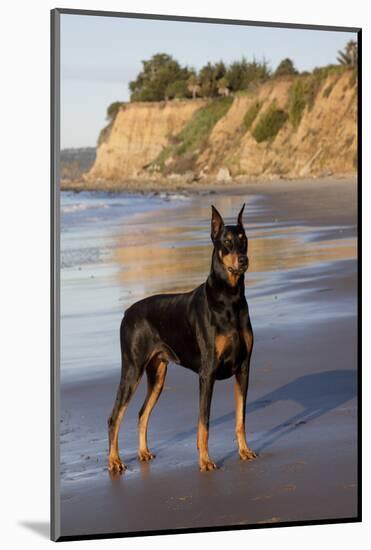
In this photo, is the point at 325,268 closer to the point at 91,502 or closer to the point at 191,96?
the point at 191,96

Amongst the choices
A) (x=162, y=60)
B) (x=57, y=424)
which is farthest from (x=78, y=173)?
(x=57, y=424)

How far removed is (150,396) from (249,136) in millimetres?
1807

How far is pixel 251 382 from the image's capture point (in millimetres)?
8680

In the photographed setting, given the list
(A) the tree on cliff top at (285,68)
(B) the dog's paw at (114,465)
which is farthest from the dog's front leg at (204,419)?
(A) the tree on cliff top at (285,68)

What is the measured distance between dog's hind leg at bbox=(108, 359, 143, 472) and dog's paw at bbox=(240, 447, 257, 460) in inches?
25.7

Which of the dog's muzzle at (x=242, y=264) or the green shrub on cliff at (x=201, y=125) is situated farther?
the green shrub on cliff at (x=201, y=125)

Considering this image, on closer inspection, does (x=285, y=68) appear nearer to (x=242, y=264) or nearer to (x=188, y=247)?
(x=188, y=247)

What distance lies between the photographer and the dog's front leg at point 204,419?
7766 millimetres

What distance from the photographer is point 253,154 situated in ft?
29.5

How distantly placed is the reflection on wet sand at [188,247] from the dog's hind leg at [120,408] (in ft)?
1.95

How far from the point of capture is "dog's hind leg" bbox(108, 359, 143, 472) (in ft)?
26.0

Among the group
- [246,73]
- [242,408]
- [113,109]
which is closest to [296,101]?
[246,73]

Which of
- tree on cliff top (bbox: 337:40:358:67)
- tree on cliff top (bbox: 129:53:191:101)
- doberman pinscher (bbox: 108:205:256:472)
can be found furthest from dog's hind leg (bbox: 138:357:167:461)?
tree on cliff top (bbox: 337:40:358:67)

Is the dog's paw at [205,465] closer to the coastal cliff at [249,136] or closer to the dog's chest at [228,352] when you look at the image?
the dog's chest at [228,352]
